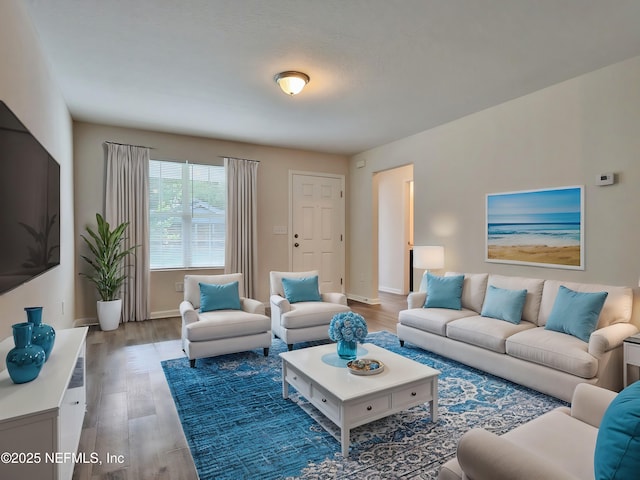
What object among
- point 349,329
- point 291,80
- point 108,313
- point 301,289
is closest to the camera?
point 349,329

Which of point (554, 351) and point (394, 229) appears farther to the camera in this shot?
point (394, 229)

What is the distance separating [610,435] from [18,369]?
2.19 meters

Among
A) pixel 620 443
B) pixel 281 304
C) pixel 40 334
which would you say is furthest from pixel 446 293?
pixel 40 334

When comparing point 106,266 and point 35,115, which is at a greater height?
point 35,115

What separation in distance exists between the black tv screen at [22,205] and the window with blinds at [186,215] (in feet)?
9.08

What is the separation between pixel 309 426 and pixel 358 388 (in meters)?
0.50

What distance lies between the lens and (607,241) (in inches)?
129

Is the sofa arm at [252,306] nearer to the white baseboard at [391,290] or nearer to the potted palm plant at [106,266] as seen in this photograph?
the potted palm plant at [106,266]

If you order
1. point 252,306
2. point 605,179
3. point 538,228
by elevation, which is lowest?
point 252,306

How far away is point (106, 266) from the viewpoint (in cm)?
468

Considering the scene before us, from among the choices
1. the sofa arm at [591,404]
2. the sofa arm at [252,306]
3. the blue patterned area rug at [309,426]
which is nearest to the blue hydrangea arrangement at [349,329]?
the blue patterned area rug at [309,426]

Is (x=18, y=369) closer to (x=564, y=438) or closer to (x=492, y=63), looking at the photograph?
(x=564, y=438)

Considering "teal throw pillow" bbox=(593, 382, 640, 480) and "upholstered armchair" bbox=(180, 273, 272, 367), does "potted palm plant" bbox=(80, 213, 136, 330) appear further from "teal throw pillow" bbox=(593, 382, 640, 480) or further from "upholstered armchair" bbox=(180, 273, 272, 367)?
"teal throw pillow" bbox=(593, 382, 640, 480)

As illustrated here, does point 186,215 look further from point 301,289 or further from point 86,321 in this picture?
point 301,289
